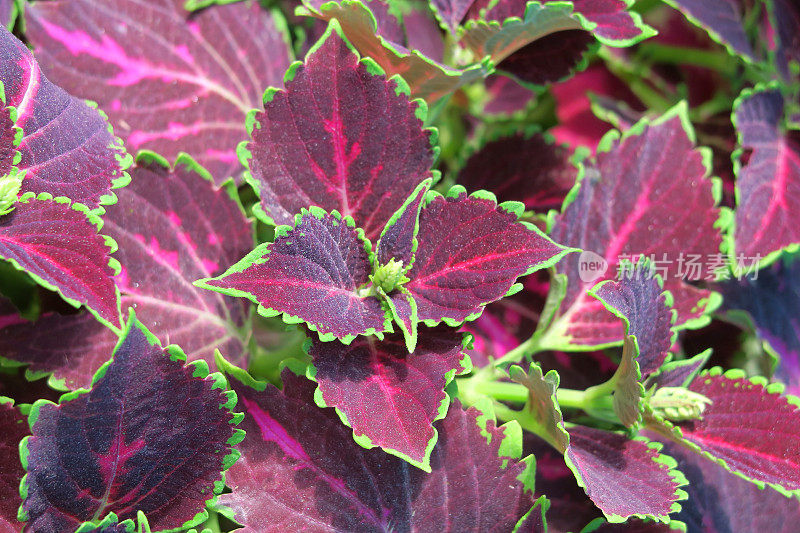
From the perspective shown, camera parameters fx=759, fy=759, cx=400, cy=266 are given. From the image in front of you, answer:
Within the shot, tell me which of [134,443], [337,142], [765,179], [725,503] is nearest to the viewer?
[134,443]

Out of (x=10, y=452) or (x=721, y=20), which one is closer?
(x=10, y=452)

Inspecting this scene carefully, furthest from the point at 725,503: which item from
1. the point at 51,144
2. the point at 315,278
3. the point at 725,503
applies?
the point at 51,144

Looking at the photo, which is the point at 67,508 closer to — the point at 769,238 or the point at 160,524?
the point at 160,524

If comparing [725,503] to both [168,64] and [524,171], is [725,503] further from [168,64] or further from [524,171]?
[168,64]

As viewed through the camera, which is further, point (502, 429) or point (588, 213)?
point (588, 213)

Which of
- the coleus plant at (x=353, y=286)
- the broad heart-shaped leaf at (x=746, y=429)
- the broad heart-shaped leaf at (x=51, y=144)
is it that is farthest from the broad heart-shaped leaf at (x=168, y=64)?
the broad heart-shaped leaf at (x=746, y=429)

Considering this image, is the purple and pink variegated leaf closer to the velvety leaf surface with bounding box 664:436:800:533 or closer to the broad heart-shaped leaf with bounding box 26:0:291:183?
the broad heart-shaped leaf with bounding box 26:0:291:183

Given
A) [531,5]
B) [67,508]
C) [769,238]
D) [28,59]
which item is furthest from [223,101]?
[769,238]
